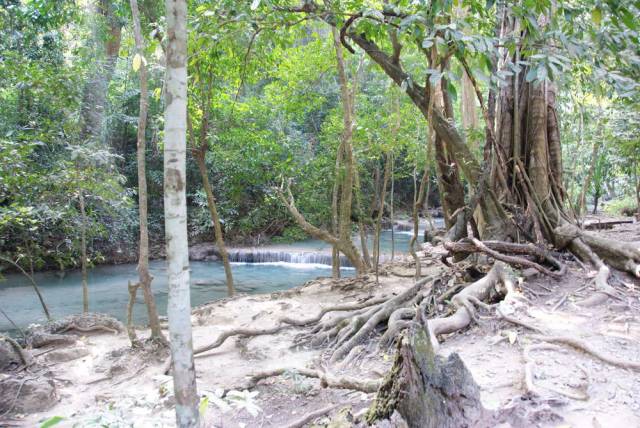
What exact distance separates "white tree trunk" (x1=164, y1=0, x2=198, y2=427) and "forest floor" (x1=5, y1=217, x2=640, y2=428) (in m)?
0.14

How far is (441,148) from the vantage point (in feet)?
20.6

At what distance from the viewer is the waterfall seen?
16344 mm

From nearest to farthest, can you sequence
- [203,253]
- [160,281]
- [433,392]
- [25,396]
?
[433,392] < [25,396] < [160,281] < [203,253]

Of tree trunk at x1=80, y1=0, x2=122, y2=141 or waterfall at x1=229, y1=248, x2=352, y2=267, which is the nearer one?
tree trunk at x1=80, y1=0, x2=122, y2=141

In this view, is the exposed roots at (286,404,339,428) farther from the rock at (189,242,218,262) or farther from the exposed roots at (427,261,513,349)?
the rock at (189,242,218,262)

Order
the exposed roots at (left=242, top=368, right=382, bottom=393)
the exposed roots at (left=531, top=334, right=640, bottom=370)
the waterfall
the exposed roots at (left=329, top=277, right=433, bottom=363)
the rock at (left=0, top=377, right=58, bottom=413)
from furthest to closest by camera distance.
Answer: the waterfall, the exposed roots at (left=329, top=277, right=433, bottom=363), the rock at (left=0, top=377, right=58, bottom=413), the exposed roots at (left=242, top=368, right=382, bottom=393), the exposed roots at (left=531, top=334, right=640, bottom=370)

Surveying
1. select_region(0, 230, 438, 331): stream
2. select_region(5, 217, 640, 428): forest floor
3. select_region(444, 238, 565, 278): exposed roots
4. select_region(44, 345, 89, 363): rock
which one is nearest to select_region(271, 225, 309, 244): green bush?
select_region(0, 230, 438, 331): stream

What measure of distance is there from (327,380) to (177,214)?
225 cm

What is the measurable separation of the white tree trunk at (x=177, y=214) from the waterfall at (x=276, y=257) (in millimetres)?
14197

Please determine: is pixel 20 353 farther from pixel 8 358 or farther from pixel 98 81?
pixel 98 81

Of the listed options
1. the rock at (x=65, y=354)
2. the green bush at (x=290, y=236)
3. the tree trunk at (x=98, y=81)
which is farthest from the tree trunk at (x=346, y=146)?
the green bush at (x=290, y=236)

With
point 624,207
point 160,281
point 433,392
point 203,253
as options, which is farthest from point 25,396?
point 624,207

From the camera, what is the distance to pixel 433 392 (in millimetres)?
2410

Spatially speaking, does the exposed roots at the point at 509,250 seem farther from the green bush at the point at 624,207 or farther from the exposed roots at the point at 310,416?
the green bush at the point at 624,207
